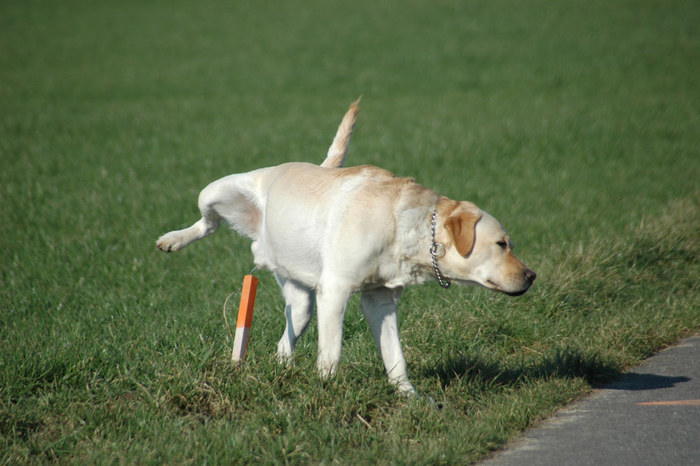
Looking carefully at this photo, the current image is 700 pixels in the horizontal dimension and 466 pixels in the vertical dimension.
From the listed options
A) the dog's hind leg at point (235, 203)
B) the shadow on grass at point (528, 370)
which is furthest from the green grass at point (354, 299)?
the dog's hind leg at point (235, 203)

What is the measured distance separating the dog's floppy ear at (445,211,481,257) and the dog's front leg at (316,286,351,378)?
0.66 meters

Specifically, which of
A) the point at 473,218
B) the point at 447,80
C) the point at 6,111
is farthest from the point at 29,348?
the point at 447,80

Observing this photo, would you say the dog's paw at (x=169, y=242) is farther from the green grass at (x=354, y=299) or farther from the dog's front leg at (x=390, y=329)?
the dog's front leg at (x=390, y=329)

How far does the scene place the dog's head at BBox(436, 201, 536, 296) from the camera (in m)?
4.05

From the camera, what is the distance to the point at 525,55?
1906 centimetres

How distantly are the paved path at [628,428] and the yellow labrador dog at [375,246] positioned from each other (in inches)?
32.3

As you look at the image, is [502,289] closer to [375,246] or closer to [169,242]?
[375,246]

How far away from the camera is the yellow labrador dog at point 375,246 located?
4.08 metres

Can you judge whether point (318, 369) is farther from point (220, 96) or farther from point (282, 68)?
point (282, 68)

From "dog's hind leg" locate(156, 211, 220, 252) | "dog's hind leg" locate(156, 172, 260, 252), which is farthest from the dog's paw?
"dog's hind leg" locate(156, 172, 260, 252)

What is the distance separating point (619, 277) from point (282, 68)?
1527 centimetres

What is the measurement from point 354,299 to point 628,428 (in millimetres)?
2637

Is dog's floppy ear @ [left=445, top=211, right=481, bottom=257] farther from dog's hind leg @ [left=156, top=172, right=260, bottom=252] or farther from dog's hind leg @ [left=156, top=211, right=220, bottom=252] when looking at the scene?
dog's hind leg @ [left=156, top=211, right=220, bottom=252]

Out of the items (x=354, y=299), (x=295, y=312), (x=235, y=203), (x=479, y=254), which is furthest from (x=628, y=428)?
(x=235, y=203)
